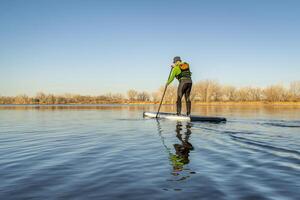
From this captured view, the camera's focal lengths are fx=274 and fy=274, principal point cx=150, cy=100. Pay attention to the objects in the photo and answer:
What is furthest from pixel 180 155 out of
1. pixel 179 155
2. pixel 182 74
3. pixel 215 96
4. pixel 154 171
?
pixel 215 96

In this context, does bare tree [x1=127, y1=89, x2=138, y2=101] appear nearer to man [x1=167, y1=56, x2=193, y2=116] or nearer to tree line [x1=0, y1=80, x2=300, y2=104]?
tree line [x1=0, y1=80, x2=300, y2=104]

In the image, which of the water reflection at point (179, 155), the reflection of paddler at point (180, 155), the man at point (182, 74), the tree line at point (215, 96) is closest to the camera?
the water reflection at point (179, 155)

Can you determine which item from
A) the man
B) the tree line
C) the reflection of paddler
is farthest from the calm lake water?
the tree line

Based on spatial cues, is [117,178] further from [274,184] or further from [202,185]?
[274,184]

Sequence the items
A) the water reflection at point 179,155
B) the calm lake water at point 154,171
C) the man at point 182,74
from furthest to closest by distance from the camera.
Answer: the man at point 182,74, the water reflection at point 179,155, the calm lake water at point 154,171

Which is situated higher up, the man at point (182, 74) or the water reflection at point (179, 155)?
the man at point (182, 74)

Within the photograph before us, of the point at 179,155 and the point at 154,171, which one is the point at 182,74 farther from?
the point at 154,171

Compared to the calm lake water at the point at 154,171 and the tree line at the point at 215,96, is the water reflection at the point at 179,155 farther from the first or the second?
the tree line at the point at 215,96

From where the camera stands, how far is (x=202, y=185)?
3.74 m

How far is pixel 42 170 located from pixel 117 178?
1500mm

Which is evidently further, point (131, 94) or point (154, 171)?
point (131, 94)

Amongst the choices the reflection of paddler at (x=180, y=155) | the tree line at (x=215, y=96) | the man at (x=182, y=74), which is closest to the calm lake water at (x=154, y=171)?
the reflection of paddler at (x=180, y=155)

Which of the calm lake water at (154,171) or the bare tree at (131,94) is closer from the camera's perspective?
→ the calm lake water at (154,171)

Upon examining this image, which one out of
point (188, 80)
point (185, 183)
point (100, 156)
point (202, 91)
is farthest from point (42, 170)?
point (202, 91)
